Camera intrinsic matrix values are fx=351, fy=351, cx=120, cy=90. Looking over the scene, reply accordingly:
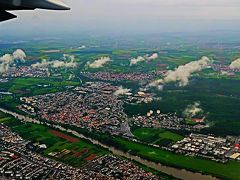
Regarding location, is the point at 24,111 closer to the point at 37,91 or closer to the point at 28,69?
the point at 37,91

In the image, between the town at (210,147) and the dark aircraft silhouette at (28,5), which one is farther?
the town at (210,147)

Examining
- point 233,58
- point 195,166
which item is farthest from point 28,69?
point 195,166

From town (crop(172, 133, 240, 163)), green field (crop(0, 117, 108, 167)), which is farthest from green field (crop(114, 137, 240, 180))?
green field (crop(0, 117, 108, 167))

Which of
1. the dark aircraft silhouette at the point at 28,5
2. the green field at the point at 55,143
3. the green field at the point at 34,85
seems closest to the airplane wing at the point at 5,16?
the dark aircraft silhouette at the point at 28,5

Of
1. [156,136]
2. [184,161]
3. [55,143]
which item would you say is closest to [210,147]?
[184,161]

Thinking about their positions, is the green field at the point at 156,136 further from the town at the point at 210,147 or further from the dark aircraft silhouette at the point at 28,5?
the dark aircraft silhouette at the point at 28,5

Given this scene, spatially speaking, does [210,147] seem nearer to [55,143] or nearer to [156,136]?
[156,136]
